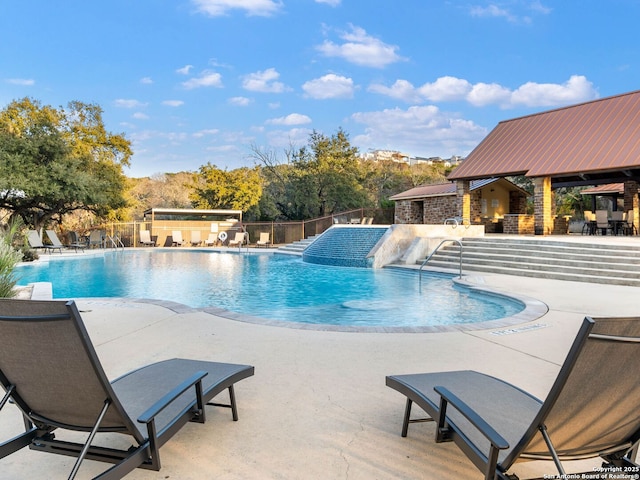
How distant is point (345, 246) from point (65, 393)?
15116mm

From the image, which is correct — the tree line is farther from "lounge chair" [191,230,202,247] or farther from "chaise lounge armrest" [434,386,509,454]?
"chaise lounge armrest" [434,386,509,454]

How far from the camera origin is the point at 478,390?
8.41ft

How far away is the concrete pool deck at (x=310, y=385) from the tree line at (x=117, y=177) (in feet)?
54.1

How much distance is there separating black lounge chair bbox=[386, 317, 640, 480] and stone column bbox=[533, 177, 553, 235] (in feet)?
55.7

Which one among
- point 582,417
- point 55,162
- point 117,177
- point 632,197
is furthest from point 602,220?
point 117,177

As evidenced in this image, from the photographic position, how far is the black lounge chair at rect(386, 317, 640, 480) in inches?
62.0

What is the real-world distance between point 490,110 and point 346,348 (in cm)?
4855

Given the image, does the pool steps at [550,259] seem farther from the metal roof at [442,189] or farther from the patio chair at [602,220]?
the metal roof at [442,189]

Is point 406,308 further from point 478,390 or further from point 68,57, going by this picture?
point 68,57

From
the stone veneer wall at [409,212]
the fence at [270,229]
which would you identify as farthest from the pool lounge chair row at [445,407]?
the stone veneer wall at [409,212]

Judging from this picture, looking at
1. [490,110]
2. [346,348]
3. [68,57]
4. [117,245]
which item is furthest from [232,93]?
[346,348]

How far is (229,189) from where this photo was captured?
3011 centimetres

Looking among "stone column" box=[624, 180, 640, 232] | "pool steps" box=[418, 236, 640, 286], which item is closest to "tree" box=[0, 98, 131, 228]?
"pool steps" box=[418, 236, 640, 286]

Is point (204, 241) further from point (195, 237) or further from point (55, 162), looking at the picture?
point (55, 162)
